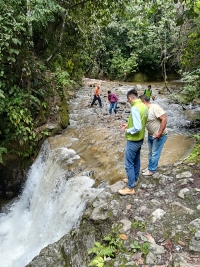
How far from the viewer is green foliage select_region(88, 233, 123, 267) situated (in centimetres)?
337

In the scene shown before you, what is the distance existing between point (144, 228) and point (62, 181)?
3.40 m

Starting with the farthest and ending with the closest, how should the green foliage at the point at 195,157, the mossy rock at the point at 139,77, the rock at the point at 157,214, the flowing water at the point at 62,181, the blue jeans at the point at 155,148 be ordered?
the mossy rock at the point at 139,77, the flowing water at the point at 62,181, the green foliage at the point at 195,157, the blue jeans at the point at 155,148, the rock at the point at 157,214

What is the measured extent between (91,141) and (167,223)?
5.10m

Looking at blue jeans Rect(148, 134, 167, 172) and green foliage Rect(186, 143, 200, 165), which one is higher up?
blue jeans Rect(148, 134, 167, 172)

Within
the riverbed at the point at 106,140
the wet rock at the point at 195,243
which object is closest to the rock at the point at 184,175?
the riverbed at the point at 106,140

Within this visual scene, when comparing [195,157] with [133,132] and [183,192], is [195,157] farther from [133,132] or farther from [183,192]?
[133,132]

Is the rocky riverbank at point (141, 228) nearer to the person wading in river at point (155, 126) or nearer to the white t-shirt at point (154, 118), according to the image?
the person wading in river at point (155, 126)

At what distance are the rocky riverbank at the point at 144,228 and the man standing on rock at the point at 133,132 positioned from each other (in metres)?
0.36

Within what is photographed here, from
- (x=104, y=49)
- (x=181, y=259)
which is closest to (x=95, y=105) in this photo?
(x=181, y=259)

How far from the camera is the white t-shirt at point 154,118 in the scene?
476 cm

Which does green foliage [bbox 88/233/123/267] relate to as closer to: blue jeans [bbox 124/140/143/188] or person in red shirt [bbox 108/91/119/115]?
blue jeans [bbox 124/140/143/188]

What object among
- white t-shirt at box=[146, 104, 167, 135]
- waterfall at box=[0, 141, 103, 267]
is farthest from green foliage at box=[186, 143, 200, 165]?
waterfall at box=[0, 141, 103, 267]

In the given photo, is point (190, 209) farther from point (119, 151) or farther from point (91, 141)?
point (91, 141)

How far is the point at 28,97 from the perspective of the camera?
26.3 ft
